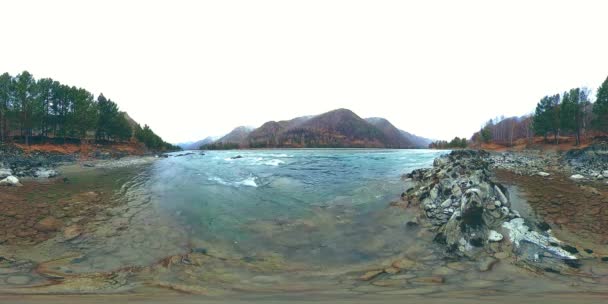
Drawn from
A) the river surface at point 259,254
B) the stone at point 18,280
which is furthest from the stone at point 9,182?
the stone at point 18,280

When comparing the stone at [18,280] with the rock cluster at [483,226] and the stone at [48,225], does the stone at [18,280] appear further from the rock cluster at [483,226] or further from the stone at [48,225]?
the rock cluster at [483,226]

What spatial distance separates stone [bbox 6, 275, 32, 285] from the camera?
20.7 feet

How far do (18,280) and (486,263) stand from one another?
11.9 m

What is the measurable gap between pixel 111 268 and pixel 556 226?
50.1ft

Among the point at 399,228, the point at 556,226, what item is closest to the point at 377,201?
the point at 399,228

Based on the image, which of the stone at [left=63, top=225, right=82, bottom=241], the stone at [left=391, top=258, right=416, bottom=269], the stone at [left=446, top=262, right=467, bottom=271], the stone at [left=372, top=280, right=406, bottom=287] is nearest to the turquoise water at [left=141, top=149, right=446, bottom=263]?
the stone at [left=391, top=258, right=416, bottom=269]

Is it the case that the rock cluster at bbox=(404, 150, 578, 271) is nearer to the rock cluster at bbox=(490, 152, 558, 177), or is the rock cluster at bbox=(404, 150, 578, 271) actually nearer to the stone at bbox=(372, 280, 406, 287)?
the stone at bbox=(372, 280, 406, 287)

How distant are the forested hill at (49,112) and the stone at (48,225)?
204 ft

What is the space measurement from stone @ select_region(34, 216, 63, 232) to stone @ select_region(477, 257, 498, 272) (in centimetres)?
1471

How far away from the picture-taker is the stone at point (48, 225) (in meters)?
10.4

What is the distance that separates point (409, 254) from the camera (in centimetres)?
849

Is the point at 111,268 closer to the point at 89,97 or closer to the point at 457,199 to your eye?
the point at 457,199

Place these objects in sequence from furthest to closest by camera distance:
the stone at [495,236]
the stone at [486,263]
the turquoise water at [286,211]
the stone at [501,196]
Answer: the stone at [501,196], the turquoise water at [286,211], the stone at [495,236], the stone at [486,263]

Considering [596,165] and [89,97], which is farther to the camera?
[89,97]
